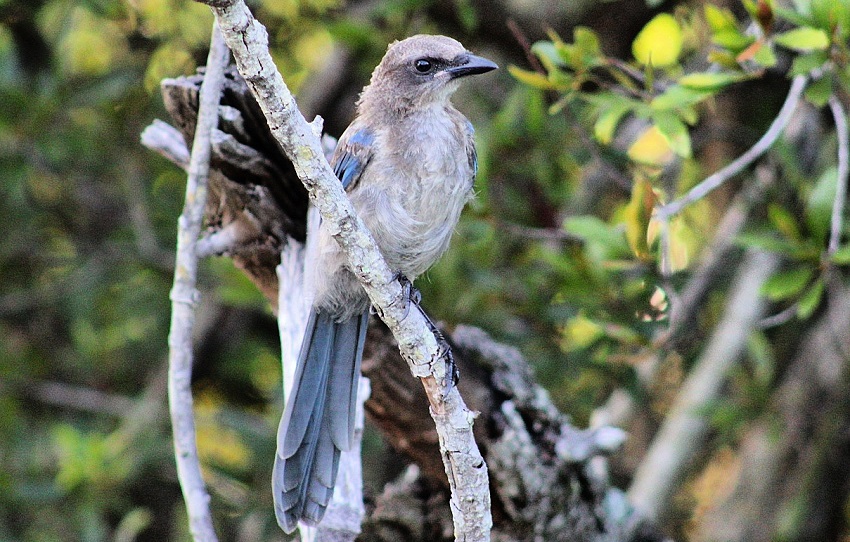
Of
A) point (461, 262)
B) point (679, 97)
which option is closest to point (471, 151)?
point (679, 97)

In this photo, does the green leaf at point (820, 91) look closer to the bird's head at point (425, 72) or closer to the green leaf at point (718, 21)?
the green leaf at point (718, 21)

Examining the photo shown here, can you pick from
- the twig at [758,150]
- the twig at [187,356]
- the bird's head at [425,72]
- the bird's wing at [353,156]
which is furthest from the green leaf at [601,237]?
the twig at [187,356]

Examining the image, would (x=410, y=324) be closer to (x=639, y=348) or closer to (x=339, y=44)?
(x=639, y=348)

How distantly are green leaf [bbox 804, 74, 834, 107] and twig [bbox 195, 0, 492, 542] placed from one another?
1588 millimetres

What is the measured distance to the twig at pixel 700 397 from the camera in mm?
4500

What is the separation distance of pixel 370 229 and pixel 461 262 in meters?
1.45

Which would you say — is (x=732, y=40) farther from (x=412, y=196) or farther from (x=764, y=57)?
(x=412, y=196)

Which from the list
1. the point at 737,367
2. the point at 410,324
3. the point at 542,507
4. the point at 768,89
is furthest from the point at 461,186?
the point at 768,89

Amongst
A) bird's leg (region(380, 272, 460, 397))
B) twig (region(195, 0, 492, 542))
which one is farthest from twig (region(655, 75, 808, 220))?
twig (region(195, 0, 492, 542))

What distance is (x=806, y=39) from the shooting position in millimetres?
3057

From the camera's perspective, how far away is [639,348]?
4027 millimetres

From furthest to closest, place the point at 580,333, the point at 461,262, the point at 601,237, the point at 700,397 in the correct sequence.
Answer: the point at 580,333 < the point at 700,397 < the point at 461,262 < the point at 601,237

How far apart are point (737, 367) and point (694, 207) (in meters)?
1.01

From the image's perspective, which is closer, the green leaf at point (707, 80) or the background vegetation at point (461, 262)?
the green leaf at point (707, 80)
